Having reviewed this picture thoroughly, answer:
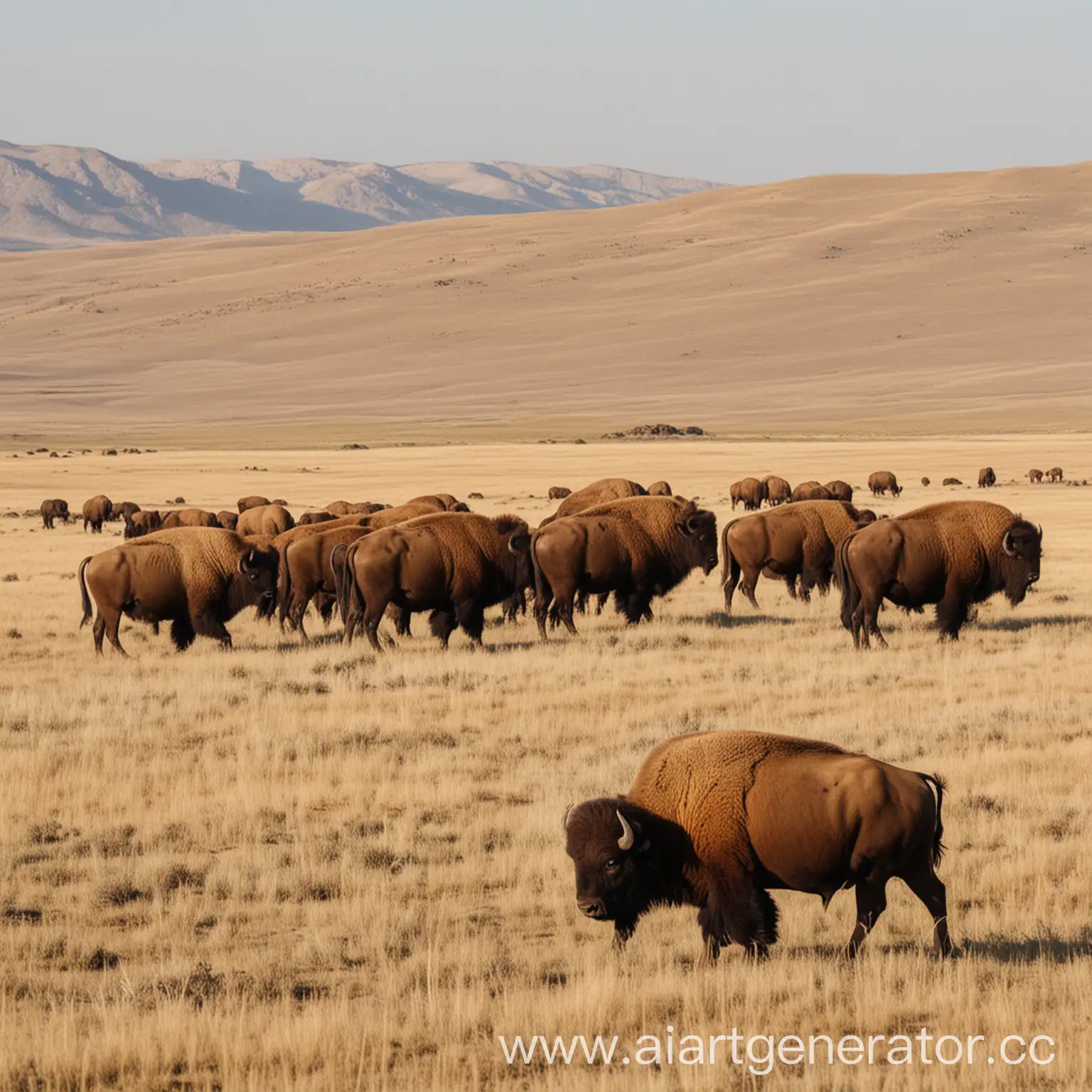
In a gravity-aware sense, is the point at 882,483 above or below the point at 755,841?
above

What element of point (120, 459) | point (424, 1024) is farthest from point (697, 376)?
point (424, 1024)

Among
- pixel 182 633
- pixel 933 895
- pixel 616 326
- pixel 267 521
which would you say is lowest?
pixel 182 633

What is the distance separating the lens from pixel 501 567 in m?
17.2

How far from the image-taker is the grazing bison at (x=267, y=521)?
1044 inches

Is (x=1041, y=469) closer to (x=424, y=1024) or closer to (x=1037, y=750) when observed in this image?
(x=1037, y=750)

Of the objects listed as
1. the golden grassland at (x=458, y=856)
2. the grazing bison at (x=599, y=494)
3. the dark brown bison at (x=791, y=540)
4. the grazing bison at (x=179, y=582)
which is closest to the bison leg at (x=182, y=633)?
the grazing bison at (x=179, y=582)

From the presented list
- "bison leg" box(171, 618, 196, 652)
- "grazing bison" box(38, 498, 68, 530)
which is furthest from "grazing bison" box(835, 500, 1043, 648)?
"grazing bison" box(38, 498, 68, 530)

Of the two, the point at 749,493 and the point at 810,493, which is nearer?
the point at 810,493

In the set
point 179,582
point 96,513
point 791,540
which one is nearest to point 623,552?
point 791,540

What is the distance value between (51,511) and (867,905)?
123 ft

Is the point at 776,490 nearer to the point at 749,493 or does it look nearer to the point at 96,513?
the point at 749,493

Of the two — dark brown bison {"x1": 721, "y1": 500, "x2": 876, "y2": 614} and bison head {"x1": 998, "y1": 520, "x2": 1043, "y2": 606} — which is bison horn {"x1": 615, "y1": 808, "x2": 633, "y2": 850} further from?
dark brown bison {"x1": 721, "y1": 500, "x2": 876, "y2": 614}

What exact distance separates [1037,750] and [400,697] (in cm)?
549

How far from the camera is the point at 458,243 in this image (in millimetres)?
183500
